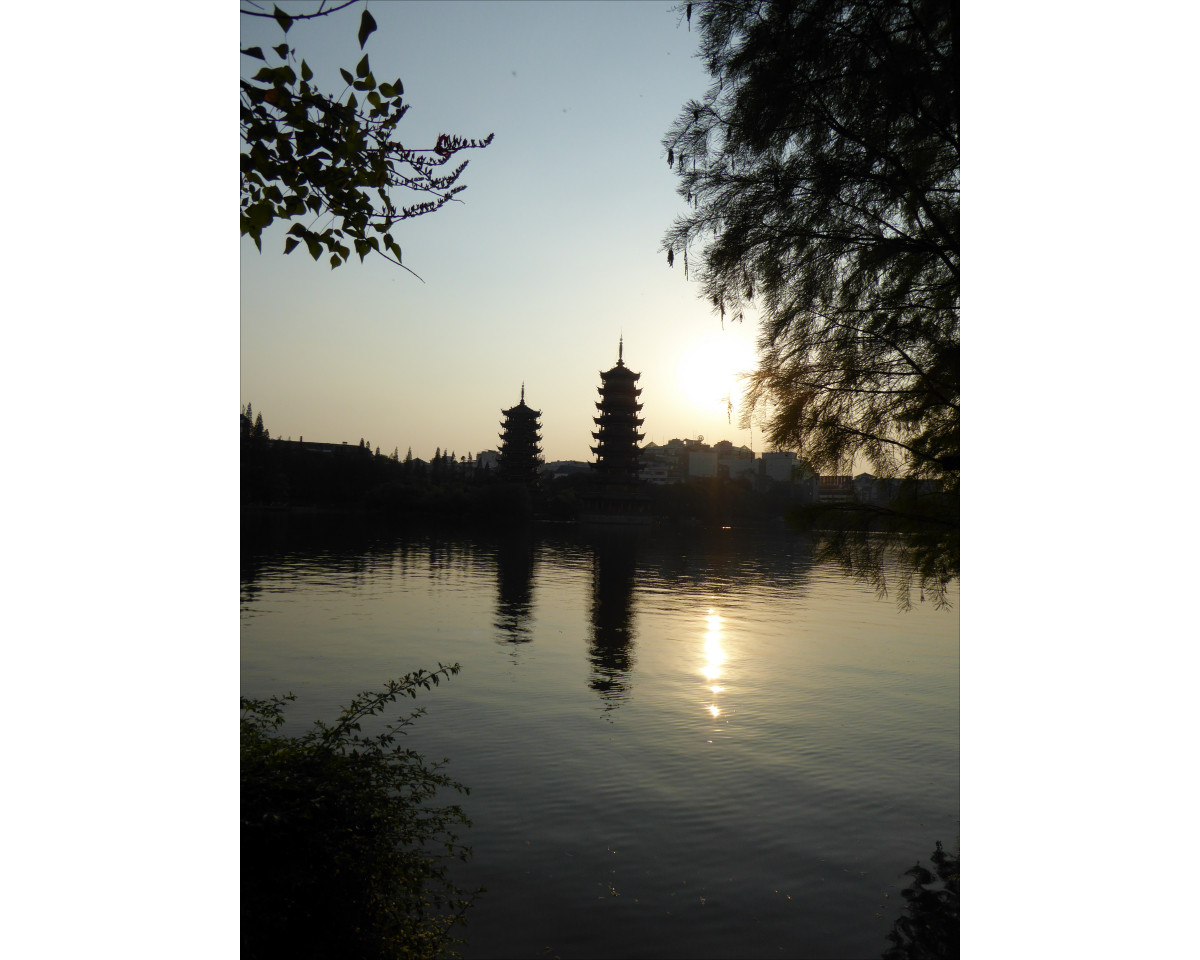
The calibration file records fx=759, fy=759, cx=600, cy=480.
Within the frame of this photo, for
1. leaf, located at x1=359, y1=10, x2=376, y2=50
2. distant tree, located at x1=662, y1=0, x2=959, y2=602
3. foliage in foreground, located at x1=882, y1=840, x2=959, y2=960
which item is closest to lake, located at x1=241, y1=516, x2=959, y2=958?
foliage in foreground, located at x1=882, y1=840, x2=959, y2=960

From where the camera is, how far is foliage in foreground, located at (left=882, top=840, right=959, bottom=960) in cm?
239

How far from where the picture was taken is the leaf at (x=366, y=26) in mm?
1383

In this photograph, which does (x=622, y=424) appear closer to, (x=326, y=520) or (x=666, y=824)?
(x=326, y=520)

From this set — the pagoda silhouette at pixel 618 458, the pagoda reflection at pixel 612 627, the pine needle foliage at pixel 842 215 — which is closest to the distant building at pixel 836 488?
the pine needle foliage at pixel 842 215

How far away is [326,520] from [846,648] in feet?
93.0

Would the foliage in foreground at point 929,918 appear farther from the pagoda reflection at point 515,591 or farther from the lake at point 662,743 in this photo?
the pagoda reflection at point 515,591

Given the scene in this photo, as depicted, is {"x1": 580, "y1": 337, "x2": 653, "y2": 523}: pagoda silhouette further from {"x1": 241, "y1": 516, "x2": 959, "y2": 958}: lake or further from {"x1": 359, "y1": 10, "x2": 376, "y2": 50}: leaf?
{"x1": 359, "y1": 10, "x2": 376, "y2": 50}: leaf

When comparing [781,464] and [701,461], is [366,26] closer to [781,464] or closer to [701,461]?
[781,464]

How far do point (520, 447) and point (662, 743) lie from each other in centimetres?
3032

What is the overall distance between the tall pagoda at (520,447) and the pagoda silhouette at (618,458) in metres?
2.85

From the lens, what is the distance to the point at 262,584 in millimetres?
13922

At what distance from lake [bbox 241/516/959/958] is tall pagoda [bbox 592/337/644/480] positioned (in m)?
19.3
